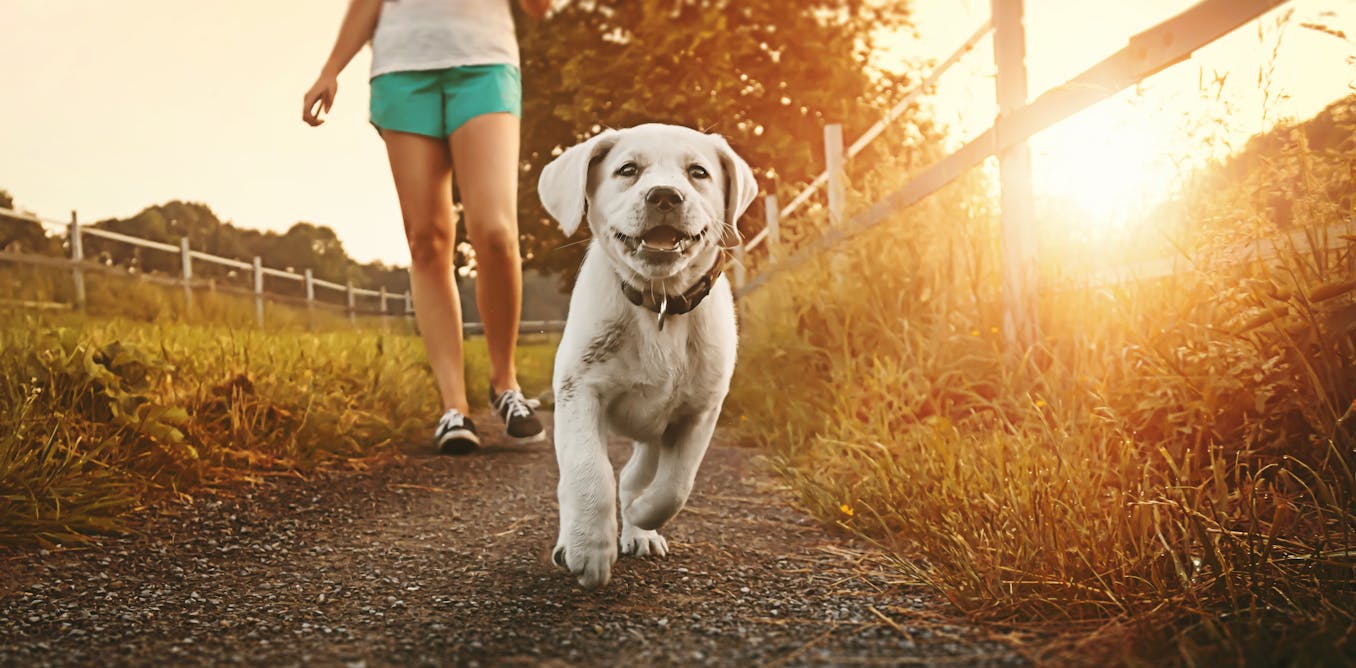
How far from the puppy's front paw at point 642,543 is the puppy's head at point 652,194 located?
2.45 feet

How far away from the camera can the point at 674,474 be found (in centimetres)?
236

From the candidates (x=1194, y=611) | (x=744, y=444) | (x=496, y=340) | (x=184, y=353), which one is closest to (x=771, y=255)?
(x=744, y=444)

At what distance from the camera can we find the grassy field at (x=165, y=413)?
97.3 inches

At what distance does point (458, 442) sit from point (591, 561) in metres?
1.91

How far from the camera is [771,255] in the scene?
691cm

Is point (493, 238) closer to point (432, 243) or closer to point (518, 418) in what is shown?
point (432, 243)

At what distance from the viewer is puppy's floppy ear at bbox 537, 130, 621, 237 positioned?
235cm

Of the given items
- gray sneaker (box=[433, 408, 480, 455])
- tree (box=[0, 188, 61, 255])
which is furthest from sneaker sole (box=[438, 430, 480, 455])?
tree (box=[0, 188, 61, 255])

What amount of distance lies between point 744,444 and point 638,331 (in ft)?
7.89

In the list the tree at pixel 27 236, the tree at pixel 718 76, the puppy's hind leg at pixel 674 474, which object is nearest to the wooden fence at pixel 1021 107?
the puppy's hind leg at pixel 674 474

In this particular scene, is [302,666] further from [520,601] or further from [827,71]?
[827,71]

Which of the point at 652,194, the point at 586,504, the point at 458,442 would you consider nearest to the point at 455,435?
the point at 458,442

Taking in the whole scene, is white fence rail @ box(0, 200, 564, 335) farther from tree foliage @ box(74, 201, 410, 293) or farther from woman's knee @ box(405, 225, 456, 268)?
woman's knee @ box(405, 225, 456, 268)

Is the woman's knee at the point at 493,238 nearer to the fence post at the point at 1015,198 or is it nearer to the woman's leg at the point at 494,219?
the woman's leg at the point at 494,219
